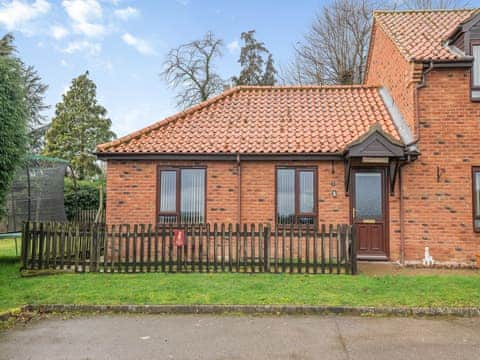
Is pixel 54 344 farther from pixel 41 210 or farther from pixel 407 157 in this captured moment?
pixel 41 210

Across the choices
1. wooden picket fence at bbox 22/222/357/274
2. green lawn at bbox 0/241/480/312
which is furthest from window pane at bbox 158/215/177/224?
→ green lawn at bbox 0/241/480/312

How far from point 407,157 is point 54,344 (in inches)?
351

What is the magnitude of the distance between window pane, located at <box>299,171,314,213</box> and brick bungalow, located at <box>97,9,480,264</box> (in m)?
0.03

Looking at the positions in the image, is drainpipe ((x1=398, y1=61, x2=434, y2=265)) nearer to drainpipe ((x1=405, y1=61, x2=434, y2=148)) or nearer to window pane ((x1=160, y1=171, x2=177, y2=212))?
drainpipe ((x1=405, y1=61, x2=434, y2=148))

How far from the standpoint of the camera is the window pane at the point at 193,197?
10523 millimetres

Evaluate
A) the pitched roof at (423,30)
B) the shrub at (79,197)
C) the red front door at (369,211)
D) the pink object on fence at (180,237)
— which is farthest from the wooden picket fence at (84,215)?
the pitched roof at (423,30)

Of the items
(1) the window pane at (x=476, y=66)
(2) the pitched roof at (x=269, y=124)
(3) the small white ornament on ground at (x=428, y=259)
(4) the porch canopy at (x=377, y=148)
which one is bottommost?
(3) the small white ornament on ground at (x=428, y=259)

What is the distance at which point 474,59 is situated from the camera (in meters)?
9.90

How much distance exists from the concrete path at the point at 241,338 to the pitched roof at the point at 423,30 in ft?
25.3

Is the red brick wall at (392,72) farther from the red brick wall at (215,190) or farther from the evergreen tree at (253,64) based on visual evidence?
the evergreen tree at (253,64)

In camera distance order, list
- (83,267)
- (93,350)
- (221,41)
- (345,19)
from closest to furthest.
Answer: (93,350) < (83,267) < (345,19) < (221,41)

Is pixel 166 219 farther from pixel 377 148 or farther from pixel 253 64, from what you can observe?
pixel 253 64

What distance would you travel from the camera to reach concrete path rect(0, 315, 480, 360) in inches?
173

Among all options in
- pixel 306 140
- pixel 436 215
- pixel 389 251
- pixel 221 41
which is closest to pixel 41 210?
pixel 306 140
